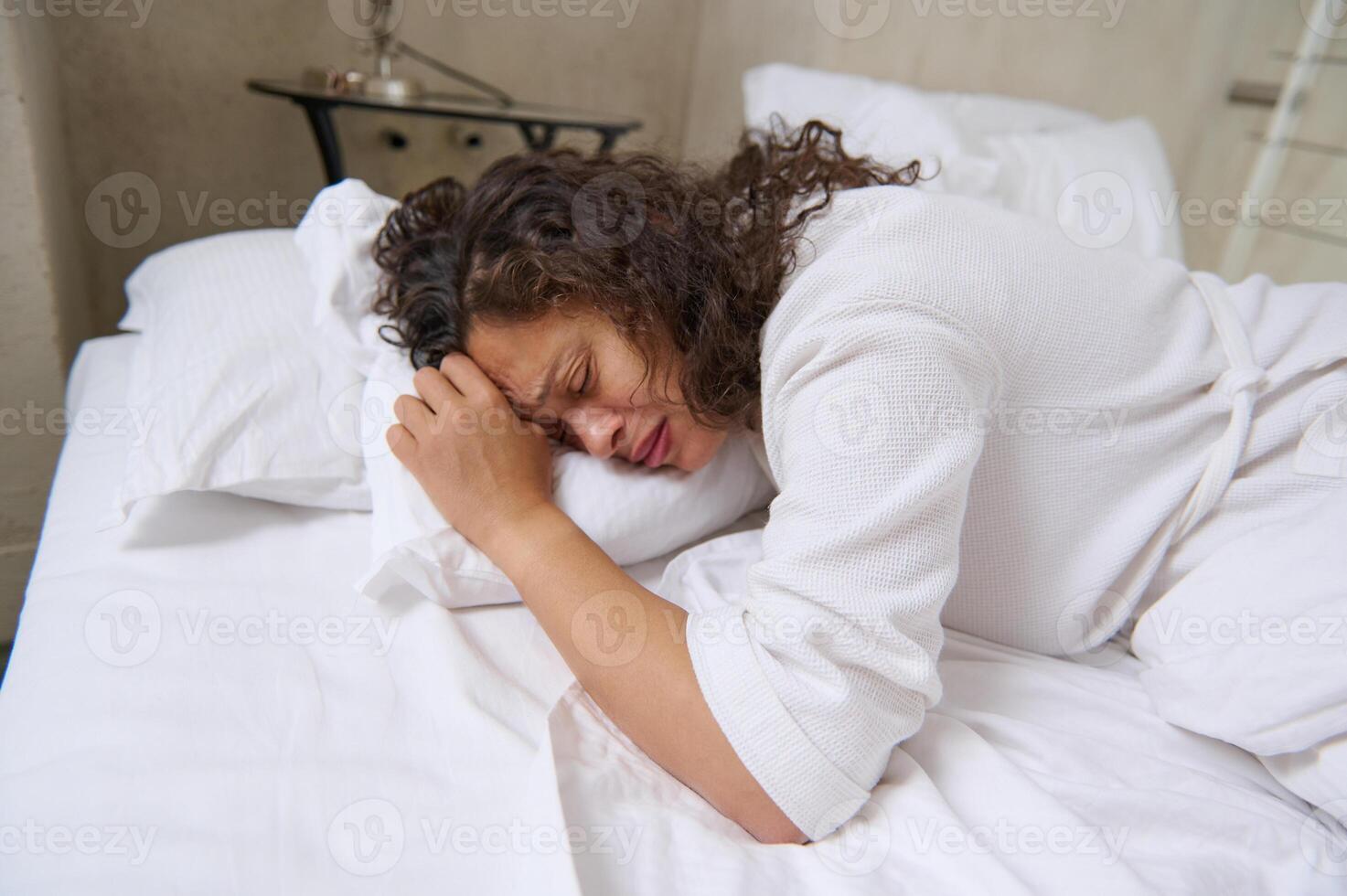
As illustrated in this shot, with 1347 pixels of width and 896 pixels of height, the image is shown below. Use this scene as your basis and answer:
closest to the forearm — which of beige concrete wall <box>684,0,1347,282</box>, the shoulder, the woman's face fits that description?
the woman's face

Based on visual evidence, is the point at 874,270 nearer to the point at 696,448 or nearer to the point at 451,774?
the point at 696,448

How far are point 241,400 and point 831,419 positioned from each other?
643 mm

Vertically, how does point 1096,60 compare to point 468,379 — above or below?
above

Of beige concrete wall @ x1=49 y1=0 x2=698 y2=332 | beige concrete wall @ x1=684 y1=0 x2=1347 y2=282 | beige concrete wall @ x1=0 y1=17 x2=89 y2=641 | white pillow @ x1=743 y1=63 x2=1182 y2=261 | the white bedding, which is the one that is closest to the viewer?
the white bedding

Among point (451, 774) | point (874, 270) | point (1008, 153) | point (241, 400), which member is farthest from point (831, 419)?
point (1008, 153)

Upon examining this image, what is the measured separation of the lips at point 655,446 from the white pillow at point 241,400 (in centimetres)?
32

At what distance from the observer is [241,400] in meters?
0.94

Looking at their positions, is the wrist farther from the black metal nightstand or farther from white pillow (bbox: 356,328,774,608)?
the black metal nightstand

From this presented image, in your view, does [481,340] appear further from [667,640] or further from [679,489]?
[667,640]

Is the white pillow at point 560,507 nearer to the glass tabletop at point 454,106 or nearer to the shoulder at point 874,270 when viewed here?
the shoulder at point 874,270

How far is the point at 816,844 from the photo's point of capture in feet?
2.08

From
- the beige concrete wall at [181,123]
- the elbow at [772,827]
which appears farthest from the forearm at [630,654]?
the beige concrete wall at [181,123]

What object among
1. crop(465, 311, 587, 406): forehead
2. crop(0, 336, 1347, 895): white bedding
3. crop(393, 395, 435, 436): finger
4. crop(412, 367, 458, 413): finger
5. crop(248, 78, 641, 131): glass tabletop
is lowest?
crop(0, 336, 1347, 895): white bedding

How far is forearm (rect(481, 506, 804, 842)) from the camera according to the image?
0.63 metres
